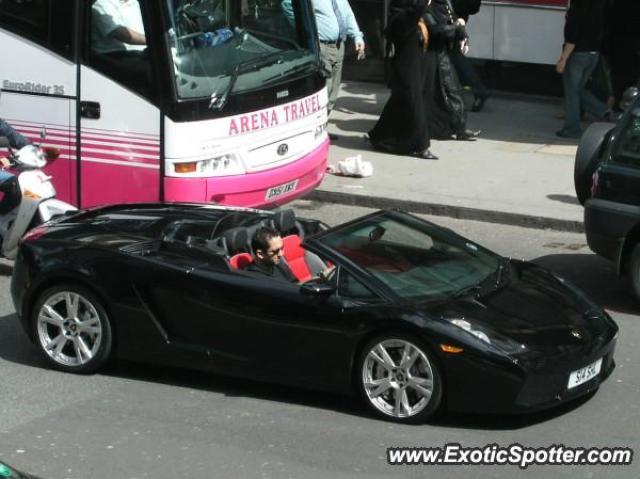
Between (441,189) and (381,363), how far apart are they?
248 inches

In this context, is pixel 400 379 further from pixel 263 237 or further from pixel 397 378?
pixel 263 237

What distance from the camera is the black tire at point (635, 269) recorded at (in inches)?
400

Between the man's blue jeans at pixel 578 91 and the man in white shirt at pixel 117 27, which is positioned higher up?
the man in white shirt at pixel 117 27

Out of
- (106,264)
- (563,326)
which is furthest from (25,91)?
(563,326)

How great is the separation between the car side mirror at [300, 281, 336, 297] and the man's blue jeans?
853 centimetres

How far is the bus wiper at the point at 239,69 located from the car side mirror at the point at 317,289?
3676 millimetres

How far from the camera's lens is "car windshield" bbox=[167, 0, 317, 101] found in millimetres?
11391

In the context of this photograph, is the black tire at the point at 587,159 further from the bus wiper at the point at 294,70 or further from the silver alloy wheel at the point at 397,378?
the silver alloy wheel at the point at 397,378

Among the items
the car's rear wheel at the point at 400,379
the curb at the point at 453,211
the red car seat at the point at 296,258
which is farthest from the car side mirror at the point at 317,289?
the curb at the point at 453,211

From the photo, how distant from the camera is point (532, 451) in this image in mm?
7496

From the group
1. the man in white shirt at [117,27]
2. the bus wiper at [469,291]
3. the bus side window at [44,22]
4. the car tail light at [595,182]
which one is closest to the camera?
the bus wiper at [469,291]

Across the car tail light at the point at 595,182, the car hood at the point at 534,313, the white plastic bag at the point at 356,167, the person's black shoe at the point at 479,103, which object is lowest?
the white plastic bag at the point at 356,167

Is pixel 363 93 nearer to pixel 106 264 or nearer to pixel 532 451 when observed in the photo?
pixel 106 264

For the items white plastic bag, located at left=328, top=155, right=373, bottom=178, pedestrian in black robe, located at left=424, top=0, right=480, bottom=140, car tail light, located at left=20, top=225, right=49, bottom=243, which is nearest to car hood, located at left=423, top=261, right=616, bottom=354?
car tail light, located at left=20, top=225, right=49, bottom=243
